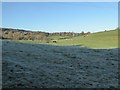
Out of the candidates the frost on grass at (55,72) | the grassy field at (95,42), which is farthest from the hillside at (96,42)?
the frost on grass at (55,72)

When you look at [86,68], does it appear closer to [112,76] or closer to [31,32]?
[112,76]

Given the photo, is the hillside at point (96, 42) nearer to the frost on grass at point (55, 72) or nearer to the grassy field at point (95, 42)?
the grassy field at point (95, 42)

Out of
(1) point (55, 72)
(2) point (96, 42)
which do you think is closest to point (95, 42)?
(2) point (96, 42)

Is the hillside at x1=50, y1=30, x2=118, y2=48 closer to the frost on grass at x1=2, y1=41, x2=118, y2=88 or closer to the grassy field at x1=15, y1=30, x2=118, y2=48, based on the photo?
the grassy field at x1=15, y1=30, x2=118, y2=48

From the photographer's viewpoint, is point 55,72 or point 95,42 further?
point 95,42

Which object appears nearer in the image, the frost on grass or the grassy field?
the frost on grass

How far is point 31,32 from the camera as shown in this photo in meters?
92.9

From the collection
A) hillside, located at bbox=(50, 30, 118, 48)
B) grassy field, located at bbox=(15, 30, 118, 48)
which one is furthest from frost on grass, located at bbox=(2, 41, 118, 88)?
hillside, located at bbox=(50, 30, 118, 48)

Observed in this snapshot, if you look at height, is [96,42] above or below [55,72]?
above

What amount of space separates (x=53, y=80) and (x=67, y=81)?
118 cm

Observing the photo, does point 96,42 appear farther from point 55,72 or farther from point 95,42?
point 55,72

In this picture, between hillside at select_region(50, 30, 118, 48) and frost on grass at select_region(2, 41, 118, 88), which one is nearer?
frost on grass at select_region(2, 41, 118, 88)

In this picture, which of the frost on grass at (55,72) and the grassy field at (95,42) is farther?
the grassy field at (95,42)

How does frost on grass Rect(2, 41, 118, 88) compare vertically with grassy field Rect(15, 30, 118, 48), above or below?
below
